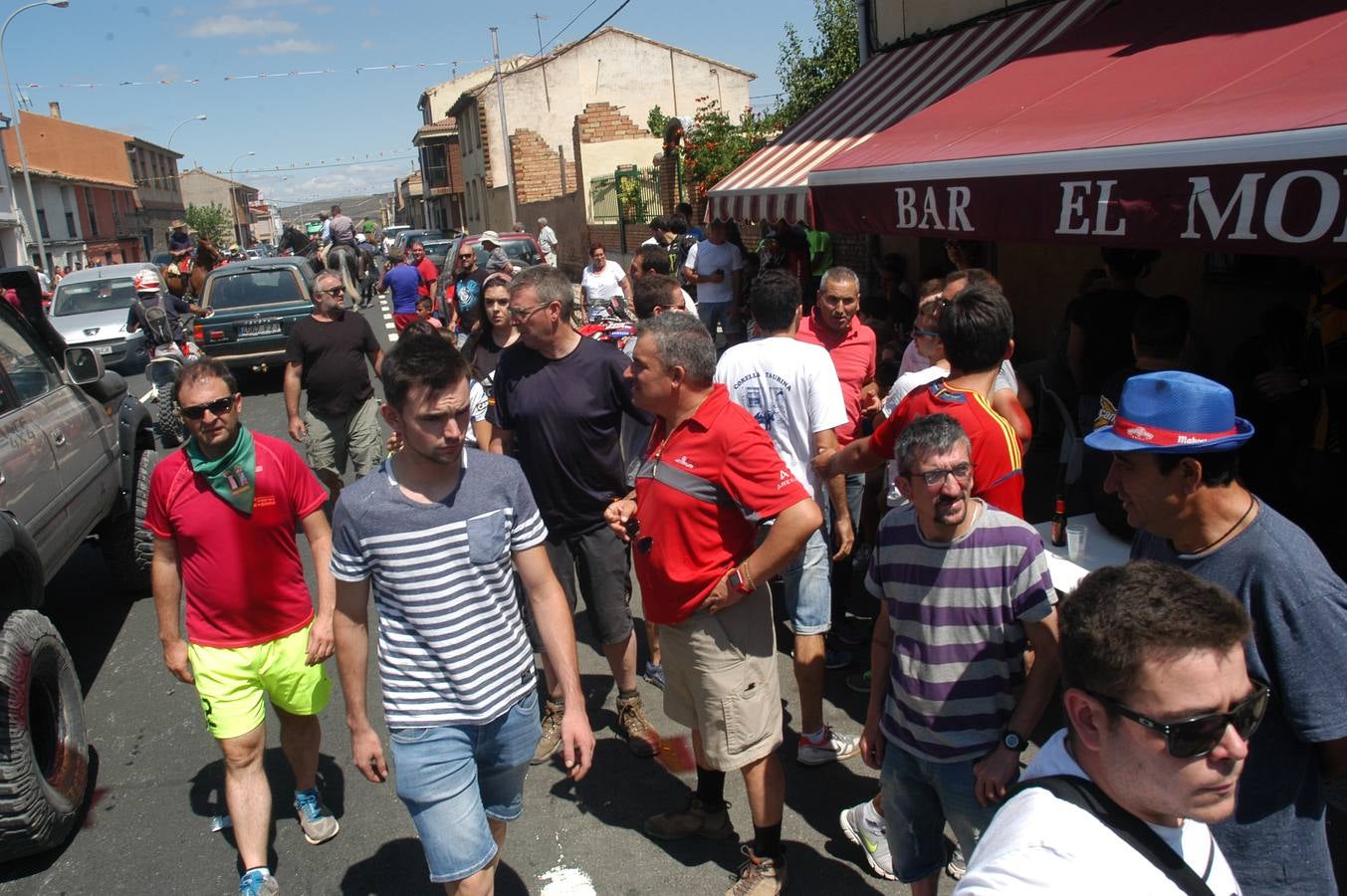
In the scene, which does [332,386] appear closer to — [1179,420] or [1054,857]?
[1179,420]

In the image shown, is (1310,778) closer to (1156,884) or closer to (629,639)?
(1156,884)

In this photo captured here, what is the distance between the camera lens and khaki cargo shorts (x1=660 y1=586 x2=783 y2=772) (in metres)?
3.08

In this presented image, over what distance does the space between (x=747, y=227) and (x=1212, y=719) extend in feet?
48.9

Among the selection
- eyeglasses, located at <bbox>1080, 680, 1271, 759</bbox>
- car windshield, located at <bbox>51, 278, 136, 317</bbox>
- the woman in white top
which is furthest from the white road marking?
car windshield, located at <bbox>51, 278, 136, 317</bbox>

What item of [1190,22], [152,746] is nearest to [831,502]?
[152,746]

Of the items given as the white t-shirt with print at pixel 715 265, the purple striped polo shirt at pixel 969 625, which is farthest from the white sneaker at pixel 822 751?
the white t-shirt with print at pixel 715 265

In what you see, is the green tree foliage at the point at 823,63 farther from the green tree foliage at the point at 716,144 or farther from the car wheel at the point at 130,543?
the car wheel at the point at 130,543

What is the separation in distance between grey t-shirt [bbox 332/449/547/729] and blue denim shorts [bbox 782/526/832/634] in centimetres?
143

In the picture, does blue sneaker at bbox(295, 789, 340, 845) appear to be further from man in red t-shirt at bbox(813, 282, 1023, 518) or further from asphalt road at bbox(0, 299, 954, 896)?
man in red t-shirt at bbox(813, 282, 1023, 518)

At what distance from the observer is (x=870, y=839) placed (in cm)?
334

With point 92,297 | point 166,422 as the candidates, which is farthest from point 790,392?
point 92,297

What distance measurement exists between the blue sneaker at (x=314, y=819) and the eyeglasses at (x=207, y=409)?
1490mm

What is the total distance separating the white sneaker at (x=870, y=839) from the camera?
3.29 metres

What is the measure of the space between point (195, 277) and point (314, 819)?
13728 millimetres
